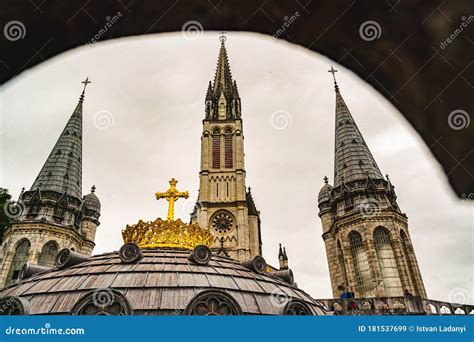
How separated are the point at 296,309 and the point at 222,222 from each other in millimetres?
44084

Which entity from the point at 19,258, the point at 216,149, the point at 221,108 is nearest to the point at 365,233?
the point at 216,149

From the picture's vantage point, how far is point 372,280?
28953mm

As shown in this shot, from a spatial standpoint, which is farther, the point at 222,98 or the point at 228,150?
the point at 222,98

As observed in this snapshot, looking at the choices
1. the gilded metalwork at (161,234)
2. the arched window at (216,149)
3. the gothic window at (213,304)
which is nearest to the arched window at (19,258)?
the gilded metalwork at (161,234)

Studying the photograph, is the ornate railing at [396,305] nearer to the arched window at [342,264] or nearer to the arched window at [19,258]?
the arched window at [342,264]

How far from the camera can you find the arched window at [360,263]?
29.6 metres

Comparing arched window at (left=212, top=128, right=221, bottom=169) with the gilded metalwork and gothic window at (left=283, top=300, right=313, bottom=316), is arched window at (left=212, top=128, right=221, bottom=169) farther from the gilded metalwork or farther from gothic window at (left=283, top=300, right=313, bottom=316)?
gothic window at (left=283, top=300, right=313, bottom=316)

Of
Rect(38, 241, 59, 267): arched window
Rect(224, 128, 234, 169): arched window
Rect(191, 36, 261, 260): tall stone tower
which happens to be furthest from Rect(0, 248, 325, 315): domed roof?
Rect(224, 128, 234, 169): arched window

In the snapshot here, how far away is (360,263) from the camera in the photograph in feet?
101

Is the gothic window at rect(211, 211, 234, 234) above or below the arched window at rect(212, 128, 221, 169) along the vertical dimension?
below

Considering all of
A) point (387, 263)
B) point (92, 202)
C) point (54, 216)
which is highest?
point (92, 202)

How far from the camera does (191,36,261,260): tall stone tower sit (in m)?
49.8

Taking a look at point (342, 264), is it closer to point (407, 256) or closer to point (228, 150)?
point (407, 256)

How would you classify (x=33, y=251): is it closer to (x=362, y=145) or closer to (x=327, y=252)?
(x=327, y=252)
